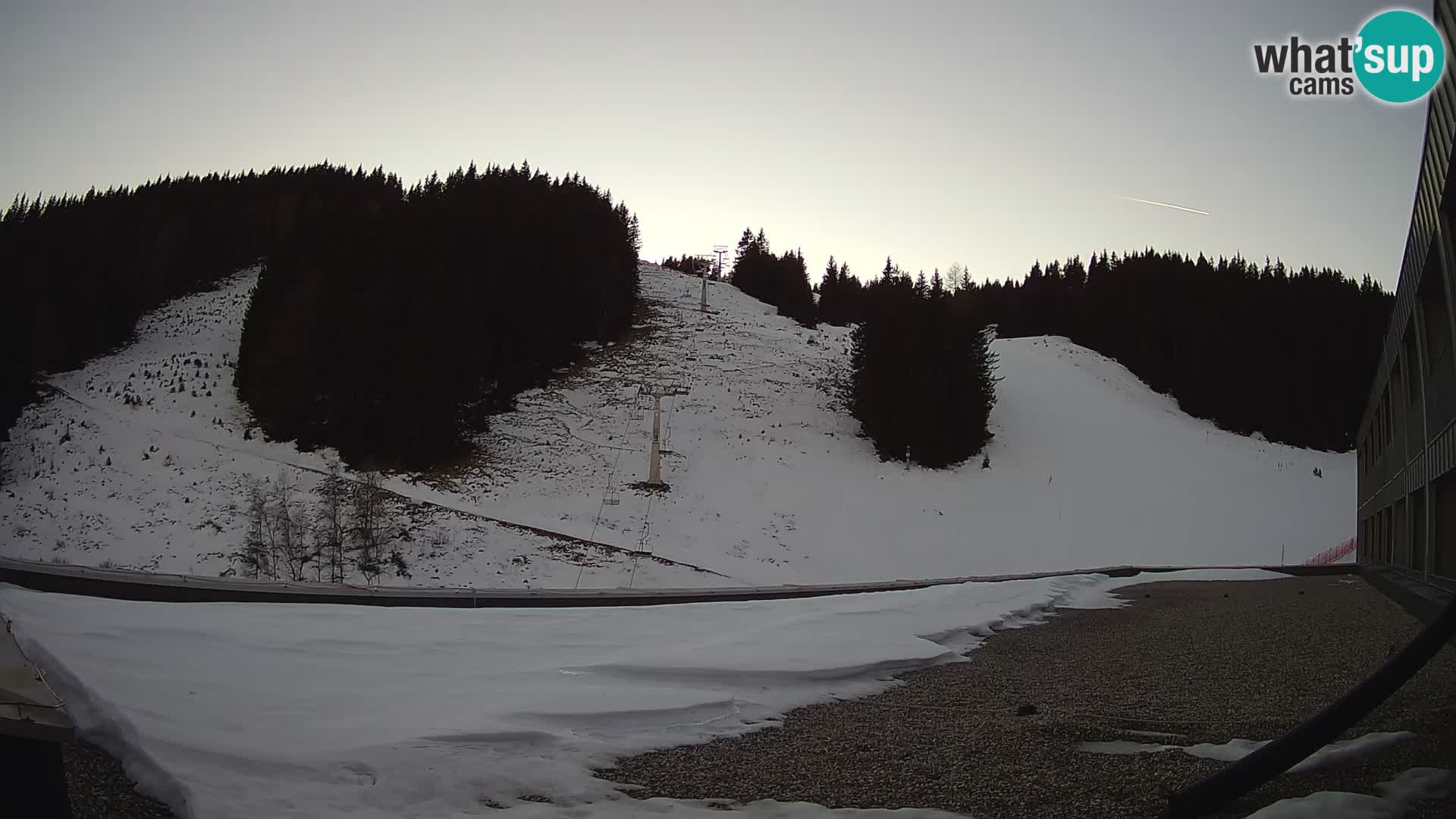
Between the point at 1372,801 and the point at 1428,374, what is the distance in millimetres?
7543

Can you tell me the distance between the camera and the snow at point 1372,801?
3.00 m

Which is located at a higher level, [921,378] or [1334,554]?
[921,378]

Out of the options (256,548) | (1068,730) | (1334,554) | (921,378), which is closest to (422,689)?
(1068,730)

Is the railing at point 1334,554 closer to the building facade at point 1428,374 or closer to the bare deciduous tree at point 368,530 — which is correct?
the building facade at point 1428,374

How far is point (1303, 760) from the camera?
3.26 metres

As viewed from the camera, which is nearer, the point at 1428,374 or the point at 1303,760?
the point at 1303,760

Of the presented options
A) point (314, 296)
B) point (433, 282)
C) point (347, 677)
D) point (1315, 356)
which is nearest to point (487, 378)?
point (433, 282)

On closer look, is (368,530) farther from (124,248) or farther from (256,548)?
(124,248)

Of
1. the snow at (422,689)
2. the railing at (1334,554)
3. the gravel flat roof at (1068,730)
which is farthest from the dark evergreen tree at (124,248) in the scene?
the railing at (1334,554)

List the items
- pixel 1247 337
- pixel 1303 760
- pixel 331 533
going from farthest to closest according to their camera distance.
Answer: pixel 1247 337 < pixel 331 533 < pixel 1303 760

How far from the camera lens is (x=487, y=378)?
37750mm

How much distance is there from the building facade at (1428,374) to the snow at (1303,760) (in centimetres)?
423

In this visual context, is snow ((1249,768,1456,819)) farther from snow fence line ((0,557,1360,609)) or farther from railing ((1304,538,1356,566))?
railing ((1304,538,1356,566))

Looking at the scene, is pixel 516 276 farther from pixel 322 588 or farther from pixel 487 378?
pixel 322 588
